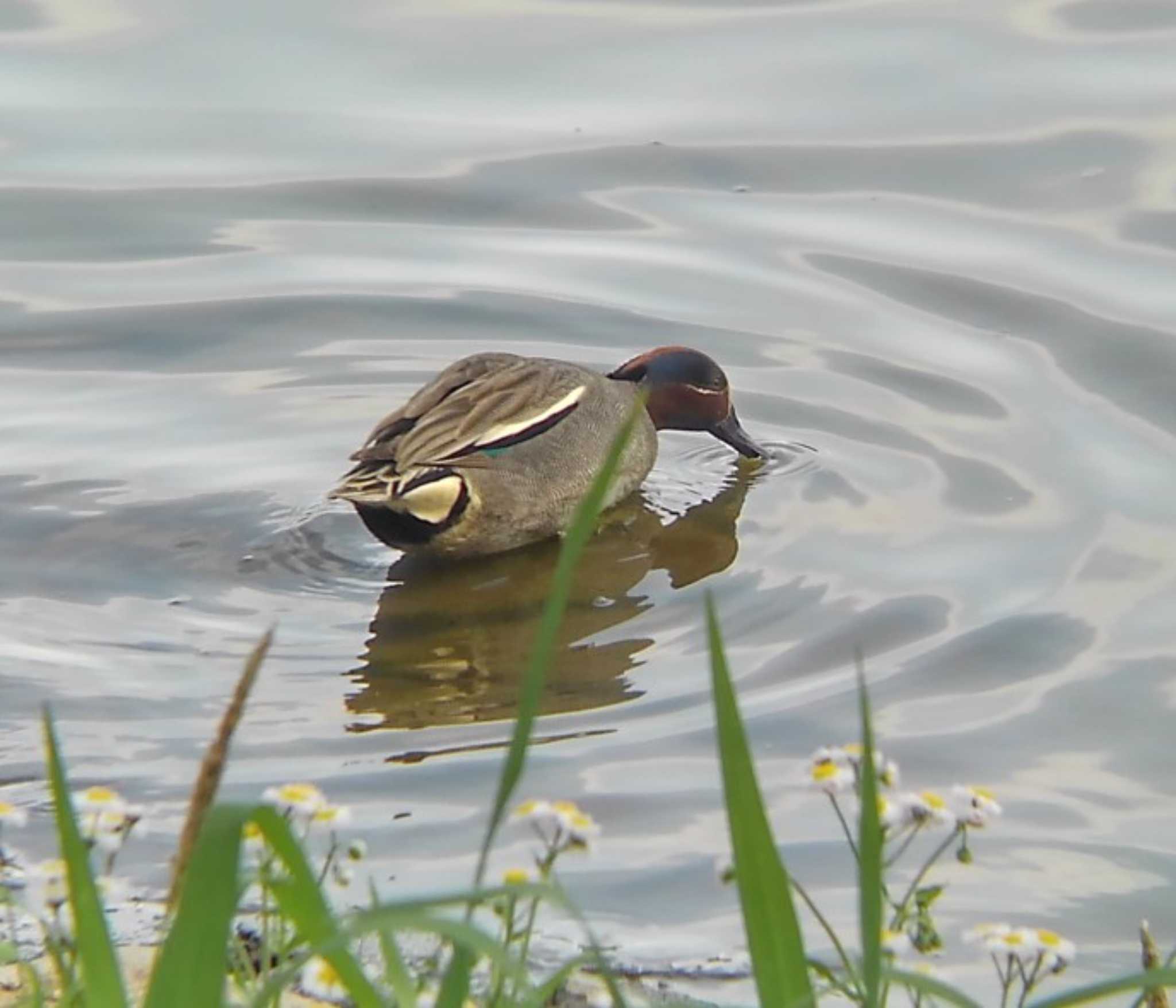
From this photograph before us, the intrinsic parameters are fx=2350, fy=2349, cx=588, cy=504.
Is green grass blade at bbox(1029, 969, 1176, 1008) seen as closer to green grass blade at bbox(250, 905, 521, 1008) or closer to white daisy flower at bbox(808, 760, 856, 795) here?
green grass blade at bbox(250, 905, 521, 1008)

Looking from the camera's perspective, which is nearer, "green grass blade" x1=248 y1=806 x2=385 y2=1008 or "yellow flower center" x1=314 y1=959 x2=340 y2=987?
"green grass blade" x1=248 y1=806 x2=385 y2=1008

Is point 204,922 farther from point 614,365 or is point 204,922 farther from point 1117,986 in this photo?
point 614,365

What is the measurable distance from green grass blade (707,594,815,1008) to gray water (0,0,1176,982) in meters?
2.15

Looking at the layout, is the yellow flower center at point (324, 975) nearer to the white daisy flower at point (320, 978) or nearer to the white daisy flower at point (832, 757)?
the white daisy flower at point (320, 978)

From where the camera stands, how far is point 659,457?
909cm

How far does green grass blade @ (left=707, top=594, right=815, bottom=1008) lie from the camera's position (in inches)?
107

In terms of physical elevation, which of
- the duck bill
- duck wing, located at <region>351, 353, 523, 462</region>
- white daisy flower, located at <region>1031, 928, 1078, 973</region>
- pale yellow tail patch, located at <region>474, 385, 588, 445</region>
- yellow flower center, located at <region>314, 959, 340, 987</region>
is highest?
yellow flower center, located at <region>314, 959, 340, 987</region>

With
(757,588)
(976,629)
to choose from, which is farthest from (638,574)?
(976,629)

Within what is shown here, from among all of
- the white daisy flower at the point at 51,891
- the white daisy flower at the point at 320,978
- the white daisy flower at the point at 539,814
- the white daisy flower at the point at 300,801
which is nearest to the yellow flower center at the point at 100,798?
the white daisy flower at the point at 51,891

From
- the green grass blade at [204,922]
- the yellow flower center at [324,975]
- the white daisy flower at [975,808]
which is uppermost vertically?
the green grass blade at [204,922]

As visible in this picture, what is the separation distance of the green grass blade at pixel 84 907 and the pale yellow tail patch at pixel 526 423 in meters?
5.04

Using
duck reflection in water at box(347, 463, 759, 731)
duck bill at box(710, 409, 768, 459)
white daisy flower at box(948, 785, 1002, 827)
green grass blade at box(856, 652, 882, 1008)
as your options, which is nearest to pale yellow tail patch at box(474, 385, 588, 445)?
duck reflection in water at box(347, 463, 759, 731)

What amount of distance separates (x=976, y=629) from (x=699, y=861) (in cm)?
166

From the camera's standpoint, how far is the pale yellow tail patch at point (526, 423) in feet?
25.7
